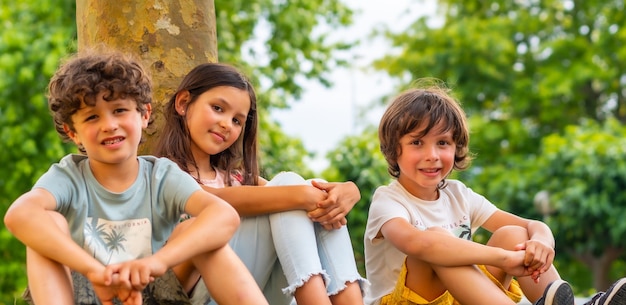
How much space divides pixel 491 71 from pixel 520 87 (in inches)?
22.1

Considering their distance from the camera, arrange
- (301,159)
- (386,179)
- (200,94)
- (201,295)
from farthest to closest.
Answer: (301,159)
(386,179)
(200,94)
(201,295)

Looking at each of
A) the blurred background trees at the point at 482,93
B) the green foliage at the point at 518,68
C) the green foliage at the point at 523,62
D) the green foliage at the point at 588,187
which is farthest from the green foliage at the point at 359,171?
the green foliage at the point at 523,62

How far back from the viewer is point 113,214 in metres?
2.89

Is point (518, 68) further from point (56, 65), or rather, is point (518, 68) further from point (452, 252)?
point (452, 252)

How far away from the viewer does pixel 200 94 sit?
3.58 m

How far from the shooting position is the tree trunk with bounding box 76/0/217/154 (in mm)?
3949

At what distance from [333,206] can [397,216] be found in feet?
1.11

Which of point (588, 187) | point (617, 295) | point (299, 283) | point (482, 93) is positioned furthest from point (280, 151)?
point (617, 295)

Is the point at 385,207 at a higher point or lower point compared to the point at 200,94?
lower

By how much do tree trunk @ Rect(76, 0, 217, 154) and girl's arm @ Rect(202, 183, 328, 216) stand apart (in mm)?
839

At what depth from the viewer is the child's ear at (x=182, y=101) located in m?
3.63

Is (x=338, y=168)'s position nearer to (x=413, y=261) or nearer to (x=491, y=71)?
(x=413, y=261)

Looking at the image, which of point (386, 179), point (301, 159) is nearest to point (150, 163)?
point (386, 179)

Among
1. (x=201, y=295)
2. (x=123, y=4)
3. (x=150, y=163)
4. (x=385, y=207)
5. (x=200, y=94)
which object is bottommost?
(x=201, y=295)
